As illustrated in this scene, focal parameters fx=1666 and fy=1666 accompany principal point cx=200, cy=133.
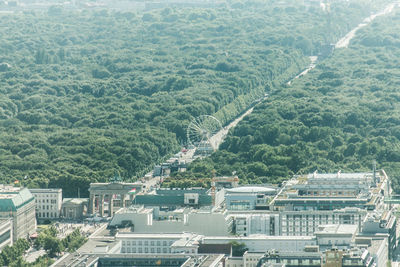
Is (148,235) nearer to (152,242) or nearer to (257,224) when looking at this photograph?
(152,242)

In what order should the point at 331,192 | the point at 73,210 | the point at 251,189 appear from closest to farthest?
the point at 331,192 → the point at 251,189 → the point at 73,210

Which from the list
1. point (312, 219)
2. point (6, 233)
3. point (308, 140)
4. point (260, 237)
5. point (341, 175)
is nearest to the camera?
point (260, 237)

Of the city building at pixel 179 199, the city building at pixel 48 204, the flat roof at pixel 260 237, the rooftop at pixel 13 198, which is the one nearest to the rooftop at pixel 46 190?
the city building at pixel 48 204

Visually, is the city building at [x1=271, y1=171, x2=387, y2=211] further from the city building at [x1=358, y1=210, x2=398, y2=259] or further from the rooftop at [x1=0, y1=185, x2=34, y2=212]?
the rooftop at [x1=0, y1=185, x2=34, y2=212]

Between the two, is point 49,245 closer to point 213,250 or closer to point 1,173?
point 213,250

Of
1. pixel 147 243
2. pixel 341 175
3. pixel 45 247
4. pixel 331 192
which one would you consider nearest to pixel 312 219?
pixel 331 192

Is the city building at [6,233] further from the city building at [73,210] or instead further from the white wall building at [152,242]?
the city building at [73,210]
